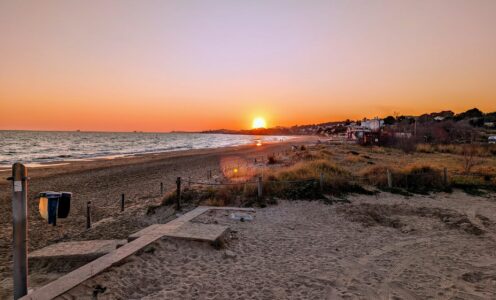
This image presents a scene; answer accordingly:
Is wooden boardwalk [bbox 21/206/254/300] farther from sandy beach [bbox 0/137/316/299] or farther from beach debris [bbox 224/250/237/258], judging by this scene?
sandy beach [bbox 0/137/316/299]

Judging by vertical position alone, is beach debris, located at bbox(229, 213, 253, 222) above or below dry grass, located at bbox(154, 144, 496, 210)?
below

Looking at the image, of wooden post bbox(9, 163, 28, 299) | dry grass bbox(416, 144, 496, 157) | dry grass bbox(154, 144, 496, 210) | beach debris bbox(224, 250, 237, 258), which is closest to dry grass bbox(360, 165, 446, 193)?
dry grass bbox(154, 144, 496, 210)

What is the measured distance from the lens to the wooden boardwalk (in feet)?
14.6

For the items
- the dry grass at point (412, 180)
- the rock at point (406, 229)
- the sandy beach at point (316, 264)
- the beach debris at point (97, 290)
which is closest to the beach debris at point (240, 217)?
the sandy beach at point (316, 264)

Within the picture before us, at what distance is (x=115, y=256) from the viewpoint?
5.72m

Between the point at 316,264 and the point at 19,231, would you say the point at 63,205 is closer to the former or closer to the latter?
the point at 19,231

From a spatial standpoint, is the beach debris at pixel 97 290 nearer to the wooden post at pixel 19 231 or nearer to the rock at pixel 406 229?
the wooden post at pixel 19 231

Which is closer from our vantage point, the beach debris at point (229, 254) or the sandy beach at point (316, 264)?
the sandy beach at point (316, 264)

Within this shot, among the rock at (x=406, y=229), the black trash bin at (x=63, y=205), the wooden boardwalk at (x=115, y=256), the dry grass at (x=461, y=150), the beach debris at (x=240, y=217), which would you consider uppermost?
the black trash bin at (x=63, y=205)

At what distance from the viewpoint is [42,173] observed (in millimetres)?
25547

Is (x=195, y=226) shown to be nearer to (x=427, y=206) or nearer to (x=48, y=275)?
(x=48, y=275)

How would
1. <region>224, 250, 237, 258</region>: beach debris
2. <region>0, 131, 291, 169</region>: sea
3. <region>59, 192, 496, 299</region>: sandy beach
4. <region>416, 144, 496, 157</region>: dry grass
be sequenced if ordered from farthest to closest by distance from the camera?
<region>0, 131, 291, 169</region>: sea, <region>416, 144, 496, 157</region>: dry grass, <region>224, 250, 237, 258</region>: beach debris, <region>59, 192, 496, 299</region>: sandy beach

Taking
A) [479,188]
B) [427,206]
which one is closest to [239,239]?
[427,206]

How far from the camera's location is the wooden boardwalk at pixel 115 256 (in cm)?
444
